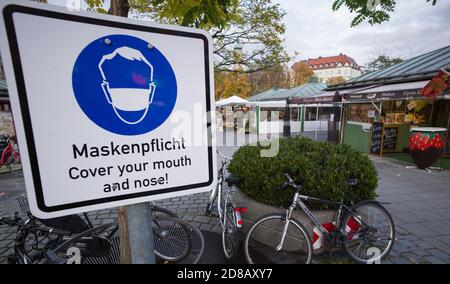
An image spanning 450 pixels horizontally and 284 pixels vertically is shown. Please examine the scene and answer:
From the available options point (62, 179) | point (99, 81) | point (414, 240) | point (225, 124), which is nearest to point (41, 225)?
point (62, 179)

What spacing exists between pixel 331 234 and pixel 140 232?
2.54 metres

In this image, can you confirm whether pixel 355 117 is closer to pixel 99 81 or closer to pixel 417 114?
pixel 417 114

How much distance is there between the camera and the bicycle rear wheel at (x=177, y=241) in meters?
2.67

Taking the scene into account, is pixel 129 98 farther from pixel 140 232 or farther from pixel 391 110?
pixel 391 110

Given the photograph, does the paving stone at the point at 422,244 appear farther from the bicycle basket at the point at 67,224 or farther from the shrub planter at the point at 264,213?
the bicycle basket at the point at 67,224

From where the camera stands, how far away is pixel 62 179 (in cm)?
80

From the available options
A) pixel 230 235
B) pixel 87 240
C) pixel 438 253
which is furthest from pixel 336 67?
pixel 87 240

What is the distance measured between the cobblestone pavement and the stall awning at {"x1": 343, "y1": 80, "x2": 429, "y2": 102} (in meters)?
2.40

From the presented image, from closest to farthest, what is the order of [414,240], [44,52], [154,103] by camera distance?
[44,52], [154,103], [414,240]

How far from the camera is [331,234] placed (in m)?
2.67

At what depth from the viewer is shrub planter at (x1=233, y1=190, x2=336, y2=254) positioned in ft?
9.05

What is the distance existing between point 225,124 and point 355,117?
9.91 meters

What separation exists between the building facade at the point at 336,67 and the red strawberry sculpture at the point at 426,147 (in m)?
76.2

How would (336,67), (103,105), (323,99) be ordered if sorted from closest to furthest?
(103,105)
(323,99)
(336,67)
